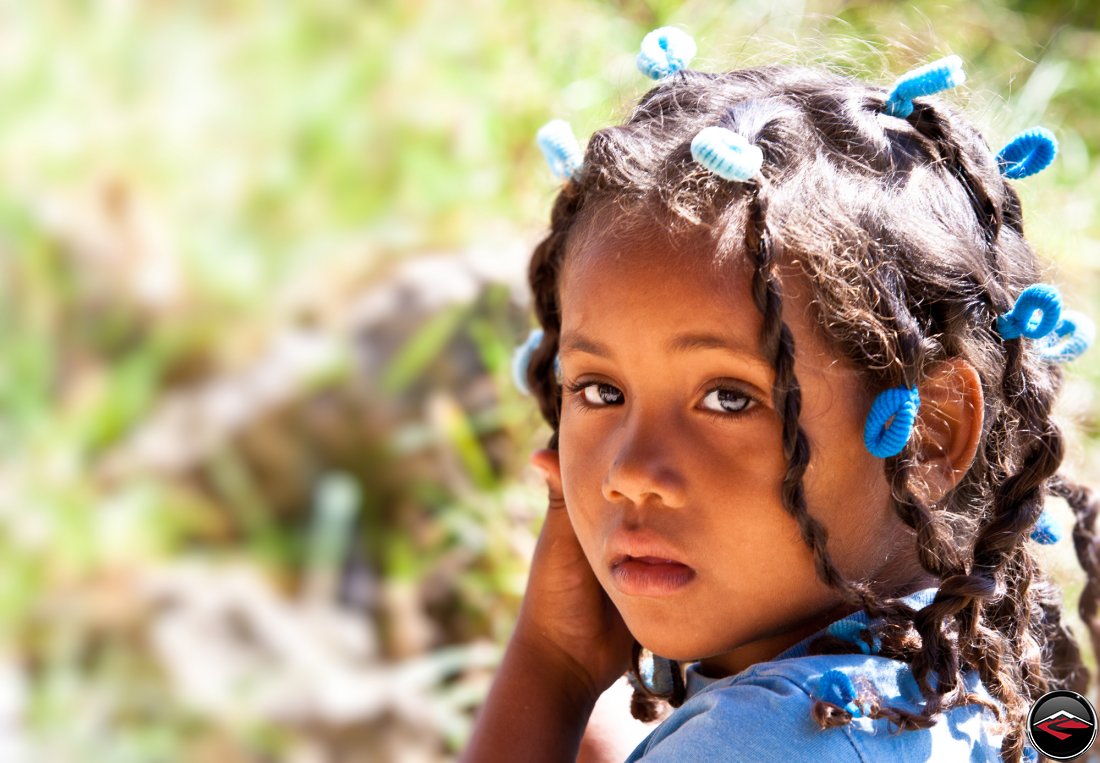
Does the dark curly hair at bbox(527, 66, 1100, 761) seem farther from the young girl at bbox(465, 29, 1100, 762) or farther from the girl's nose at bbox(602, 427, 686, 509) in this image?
the girl's nose at bbox(602, 427, 686, 509)

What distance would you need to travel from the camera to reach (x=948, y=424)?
1.66m

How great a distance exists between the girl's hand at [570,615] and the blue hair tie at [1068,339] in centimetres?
74

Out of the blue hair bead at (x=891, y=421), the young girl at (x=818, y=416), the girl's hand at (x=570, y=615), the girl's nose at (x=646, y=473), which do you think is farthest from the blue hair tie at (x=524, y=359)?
the blue hair bead at (x=891, y=421)

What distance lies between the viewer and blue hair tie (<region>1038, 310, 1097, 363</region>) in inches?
72.7

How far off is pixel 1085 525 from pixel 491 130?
8.66 feet

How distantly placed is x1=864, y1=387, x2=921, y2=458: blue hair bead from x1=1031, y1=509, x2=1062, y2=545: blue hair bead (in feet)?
1.26

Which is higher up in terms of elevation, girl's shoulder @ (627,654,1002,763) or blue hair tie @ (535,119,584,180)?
blue hair tie @ (535,119,584,180)

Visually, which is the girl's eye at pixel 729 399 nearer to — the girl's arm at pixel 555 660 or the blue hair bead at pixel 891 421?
the blue hair bead at pixel 891 421

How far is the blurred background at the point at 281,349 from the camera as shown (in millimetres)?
3449

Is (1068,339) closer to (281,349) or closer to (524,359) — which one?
(524,359)

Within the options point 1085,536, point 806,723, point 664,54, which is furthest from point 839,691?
point 664,54

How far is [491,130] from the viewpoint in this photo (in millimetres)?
4180

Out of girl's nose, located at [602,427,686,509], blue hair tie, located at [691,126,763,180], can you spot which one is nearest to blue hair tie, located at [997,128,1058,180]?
blue hair tie, located at [691,126,763,180]

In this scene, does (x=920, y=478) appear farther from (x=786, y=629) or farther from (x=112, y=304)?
(x=112, y=304)
